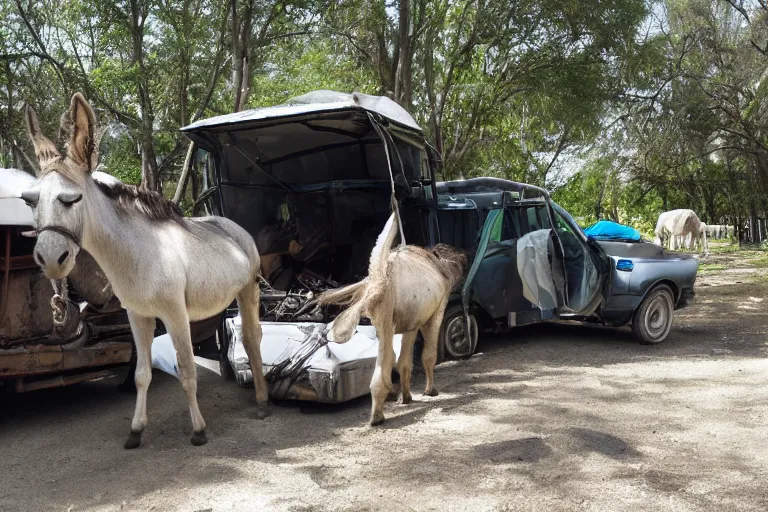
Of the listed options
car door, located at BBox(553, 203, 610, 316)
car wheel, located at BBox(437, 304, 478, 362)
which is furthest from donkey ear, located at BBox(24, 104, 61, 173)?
car door, located at BBox(553, 203, 610, 316)

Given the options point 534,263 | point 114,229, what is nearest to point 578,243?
point 534,263

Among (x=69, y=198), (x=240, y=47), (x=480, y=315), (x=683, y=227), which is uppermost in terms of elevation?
(x=240, y=47)

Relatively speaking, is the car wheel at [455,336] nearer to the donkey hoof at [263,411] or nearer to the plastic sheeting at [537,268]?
the plastic sheeting at [537,268]

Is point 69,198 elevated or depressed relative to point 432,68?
depressed

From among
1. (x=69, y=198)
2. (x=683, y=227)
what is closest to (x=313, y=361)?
(x=69, y=198)

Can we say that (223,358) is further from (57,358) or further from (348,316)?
(348,316)

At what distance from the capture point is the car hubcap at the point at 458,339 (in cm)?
908

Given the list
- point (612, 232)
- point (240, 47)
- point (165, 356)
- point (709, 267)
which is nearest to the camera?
point (165, 356)

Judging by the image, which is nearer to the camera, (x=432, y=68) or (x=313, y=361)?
(x=313, y=361)

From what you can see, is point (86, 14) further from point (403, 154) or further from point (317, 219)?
point (403, 154)

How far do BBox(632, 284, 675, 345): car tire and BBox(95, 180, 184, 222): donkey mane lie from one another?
→ 21.3 feet

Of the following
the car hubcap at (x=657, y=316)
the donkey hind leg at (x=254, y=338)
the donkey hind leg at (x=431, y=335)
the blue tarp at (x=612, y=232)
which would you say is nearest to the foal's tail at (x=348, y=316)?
the donkey hind leg at (x=254, y=338)

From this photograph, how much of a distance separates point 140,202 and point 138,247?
0.50m

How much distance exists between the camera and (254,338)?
22.5 ft
